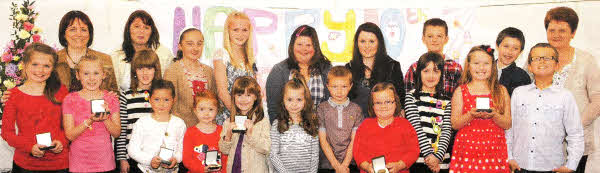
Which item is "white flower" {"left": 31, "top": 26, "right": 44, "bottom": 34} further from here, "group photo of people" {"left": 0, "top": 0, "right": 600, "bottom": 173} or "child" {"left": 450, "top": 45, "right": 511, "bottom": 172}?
"child" {"left": 450, "top": 45, "right": 511, "bottom": 172}

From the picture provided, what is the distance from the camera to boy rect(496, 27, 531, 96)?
559 centimetres

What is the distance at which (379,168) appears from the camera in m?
4.69

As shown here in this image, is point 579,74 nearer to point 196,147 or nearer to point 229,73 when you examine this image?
point 229,73

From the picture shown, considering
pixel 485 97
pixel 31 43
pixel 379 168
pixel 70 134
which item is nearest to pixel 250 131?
pixel 379 168

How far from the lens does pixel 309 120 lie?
5.09 metres

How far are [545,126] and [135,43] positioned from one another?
4297 millimetres

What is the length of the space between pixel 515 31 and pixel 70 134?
482 cm

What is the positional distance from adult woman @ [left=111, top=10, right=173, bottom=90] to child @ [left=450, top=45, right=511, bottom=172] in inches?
126

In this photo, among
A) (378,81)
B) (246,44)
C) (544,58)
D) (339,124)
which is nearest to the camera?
(544,58)

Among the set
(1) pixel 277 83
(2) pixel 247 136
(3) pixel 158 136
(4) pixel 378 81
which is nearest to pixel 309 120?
(2) pixel 247 136

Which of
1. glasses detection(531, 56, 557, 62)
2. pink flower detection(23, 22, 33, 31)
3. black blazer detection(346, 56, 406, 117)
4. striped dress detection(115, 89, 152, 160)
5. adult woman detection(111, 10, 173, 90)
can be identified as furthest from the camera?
adult woman detection(111, 10, 173, 90)

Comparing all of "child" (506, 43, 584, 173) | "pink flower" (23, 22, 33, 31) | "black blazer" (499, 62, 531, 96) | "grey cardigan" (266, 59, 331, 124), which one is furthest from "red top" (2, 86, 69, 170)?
"black blazer" (499, 62, 531, 96)

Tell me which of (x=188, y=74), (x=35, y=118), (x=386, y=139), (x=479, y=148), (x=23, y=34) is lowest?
(x=479, y=148)

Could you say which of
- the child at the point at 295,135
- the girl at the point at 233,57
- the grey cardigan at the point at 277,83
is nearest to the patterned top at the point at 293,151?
the child at the point at 295,135
